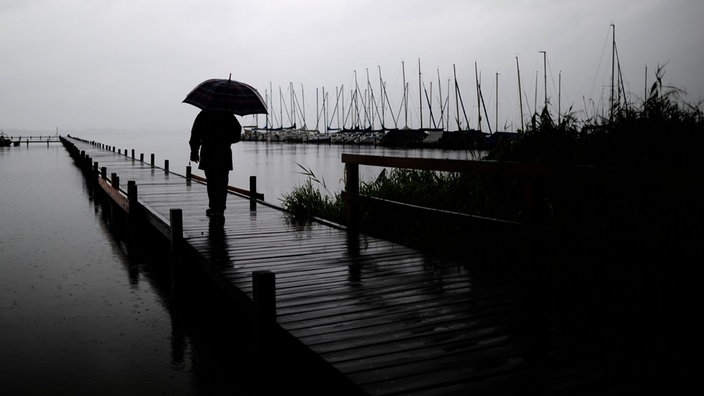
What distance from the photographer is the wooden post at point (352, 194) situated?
27.2 ft

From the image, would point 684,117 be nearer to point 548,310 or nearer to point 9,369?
point 548,310

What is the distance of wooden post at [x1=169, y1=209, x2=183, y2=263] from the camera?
7848mm

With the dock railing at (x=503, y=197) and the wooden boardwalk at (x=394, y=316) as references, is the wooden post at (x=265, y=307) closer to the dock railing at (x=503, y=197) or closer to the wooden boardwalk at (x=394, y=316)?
the wooden boardwalk at (x=394, y=316)

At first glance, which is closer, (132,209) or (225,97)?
(225,97)

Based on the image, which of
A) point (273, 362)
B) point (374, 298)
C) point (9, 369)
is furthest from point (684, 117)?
point (9, 369)

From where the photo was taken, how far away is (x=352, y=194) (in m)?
8.34

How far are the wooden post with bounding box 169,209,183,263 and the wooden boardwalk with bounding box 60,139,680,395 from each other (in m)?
0.16

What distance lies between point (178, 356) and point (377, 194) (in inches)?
203

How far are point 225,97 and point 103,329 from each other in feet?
12.2

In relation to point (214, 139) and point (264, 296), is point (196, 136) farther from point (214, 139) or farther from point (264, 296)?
point (264, 296)

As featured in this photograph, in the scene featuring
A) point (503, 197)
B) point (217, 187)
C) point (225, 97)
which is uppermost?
point (225, 97)

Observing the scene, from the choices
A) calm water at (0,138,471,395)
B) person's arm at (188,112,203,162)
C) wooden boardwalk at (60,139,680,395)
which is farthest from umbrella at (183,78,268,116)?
calm water at (0,138,471,395)

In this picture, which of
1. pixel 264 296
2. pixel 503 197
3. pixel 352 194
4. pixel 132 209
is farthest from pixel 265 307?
pixel 132 209

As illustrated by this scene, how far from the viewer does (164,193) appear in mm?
15297
